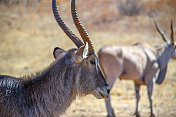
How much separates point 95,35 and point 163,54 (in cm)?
990

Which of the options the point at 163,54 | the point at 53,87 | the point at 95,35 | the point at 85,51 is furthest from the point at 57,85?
the point at 95,35

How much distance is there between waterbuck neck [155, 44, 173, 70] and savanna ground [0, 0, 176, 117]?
1.25 metres

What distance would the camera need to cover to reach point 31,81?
3656 mm

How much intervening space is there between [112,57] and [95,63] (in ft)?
12.3

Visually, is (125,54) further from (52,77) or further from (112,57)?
(52,77)

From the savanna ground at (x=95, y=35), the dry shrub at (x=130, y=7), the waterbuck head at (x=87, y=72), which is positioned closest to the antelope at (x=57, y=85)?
the waterbuck head at (x=87, y=72)

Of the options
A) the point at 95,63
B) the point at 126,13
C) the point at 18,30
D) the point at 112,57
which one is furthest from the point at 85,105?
the point at 126,13

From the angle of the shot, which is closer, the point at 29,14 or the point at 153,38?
the point at 153,38

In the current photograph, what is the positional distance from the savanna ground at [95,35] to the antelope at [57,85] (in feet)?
3.34

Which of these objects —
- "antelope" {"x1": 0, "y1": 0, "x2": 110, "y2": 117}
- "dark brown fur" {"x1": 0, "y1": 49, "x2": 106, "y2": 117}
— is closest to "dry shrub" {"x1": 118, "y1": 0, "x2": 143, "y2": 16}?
"antelope" {"x1": 0, "y1": 0, "x2": 110, "y2": 117}

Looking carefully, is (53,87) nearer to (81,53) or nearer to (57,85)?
(57,85)

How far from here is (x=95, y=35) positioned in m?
18.0

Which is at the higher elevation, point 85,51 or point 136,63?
point 85,51

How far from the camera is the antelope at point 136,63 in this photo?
7430 mm
